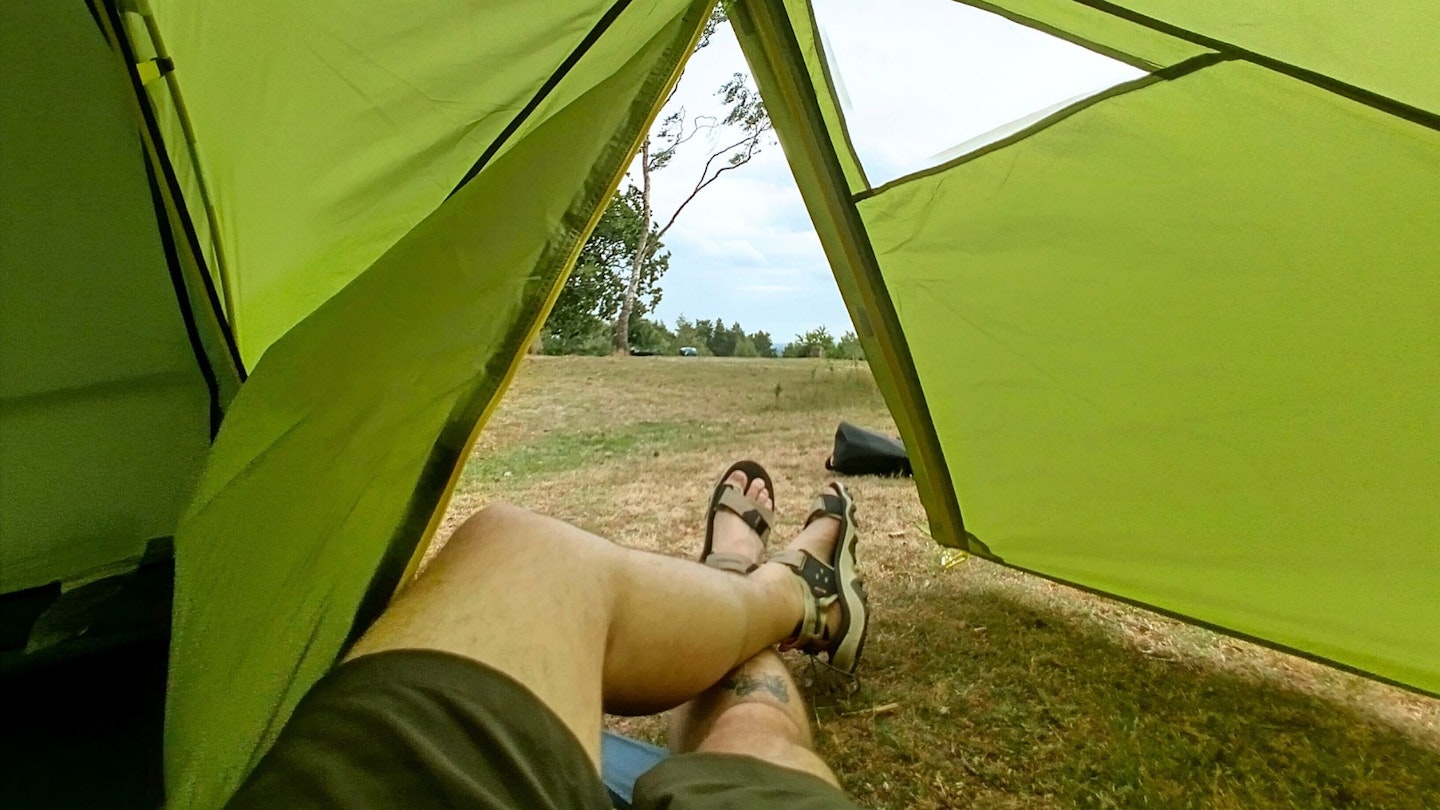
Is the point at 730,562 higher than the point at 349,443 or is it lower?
lower

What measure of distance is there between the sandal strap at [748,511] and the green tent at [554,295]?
0.24 metres

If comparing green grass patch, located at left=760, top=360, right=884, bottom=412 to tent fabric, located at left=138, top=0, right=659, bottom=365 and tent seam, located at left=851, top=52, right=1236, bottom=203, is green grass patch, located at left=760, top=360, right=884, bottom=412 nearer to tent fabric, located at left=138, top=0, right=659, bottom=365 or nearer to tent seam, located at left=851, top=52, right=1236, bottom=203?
tent seam, located at left=851, top=52, right=1236, bottom=203

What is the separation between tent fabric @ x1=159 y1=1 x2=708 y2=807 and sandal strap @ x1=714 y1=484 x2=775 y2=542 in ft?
1.95

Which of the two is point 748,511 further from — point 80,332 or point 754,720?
point 80,332

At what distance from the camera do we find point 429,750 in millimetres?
379

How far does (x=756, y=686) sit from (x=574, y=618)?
0.85ft

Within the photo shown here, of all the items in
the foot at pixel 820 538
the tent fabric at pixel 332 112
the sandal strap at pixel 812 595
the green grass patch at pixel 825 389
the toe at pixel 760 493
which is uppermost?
the tent fabric at pixel 332 112

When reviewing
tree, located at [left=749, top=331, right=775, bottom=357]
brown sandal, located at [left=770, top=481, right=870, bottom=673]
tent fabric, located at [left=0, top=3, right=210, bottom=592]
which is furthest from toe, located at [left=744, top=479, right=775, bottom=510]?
tree, located at [left=749, top=331, right=775, bottom=357]

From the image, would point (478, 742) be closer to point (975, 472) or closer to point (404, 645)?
point (404, 645)

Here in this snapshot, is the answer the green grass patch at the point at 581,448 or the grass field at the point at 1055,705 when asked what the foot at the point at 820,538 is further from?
the green grass patch at the point at 581,448

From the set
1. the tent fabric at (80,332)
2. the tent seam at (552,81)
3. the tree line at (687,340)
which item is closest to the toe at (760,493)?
the tent seam at (552,81)

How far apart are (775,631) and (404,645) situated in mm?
444

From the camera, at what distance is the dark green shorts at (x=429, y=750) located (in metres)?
0.37

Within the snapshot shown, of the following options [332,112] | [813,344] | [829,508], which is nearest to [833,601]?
[829,508]
